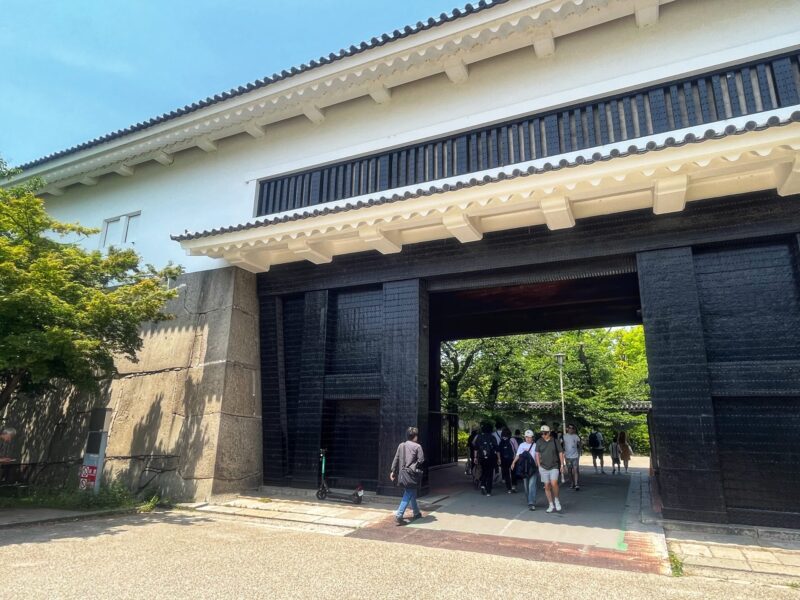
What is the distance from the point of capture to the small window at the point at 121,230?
12.3 meters

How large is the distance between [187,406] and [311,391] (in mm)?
2609

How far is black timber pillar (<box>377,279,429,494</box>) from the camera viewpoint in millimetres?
8320

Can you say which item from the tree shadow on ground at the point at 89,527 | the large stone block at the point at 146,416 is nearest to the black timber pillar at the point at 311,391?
the tree shadow on ground at the point at 89,527

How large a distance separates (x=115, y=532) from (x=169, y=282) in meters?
6.00

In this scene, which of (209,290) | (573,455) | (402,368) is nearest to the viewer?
(402,368)

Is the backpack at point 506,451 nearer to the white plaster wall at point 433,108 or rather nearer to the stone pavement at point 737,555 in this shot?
the stone pavement at point 737,555

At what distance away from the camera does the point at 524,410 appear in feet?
79.8

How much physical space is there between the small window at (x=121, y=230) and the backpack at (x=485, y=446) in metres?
10.1

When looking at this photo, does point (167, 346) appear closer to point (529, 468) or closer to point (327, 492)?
point (327, 492)

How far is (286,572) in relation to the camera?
481cm

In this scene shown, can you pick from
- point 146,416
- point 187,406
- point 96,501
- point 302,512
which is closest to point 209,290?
point 187,406

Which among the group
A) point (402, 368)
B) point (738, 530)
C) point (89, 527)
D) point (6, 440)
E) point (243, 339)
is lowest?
point (89, 527)

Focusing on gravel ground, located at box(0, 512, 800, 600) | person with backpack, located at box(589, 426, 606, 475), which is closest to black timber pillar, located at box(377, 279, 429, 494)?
gravel ground, located at box(0, 512, 800, 600)

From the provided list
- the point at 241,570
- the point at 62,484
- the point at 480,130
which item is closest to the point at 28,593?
the point at 241,570
